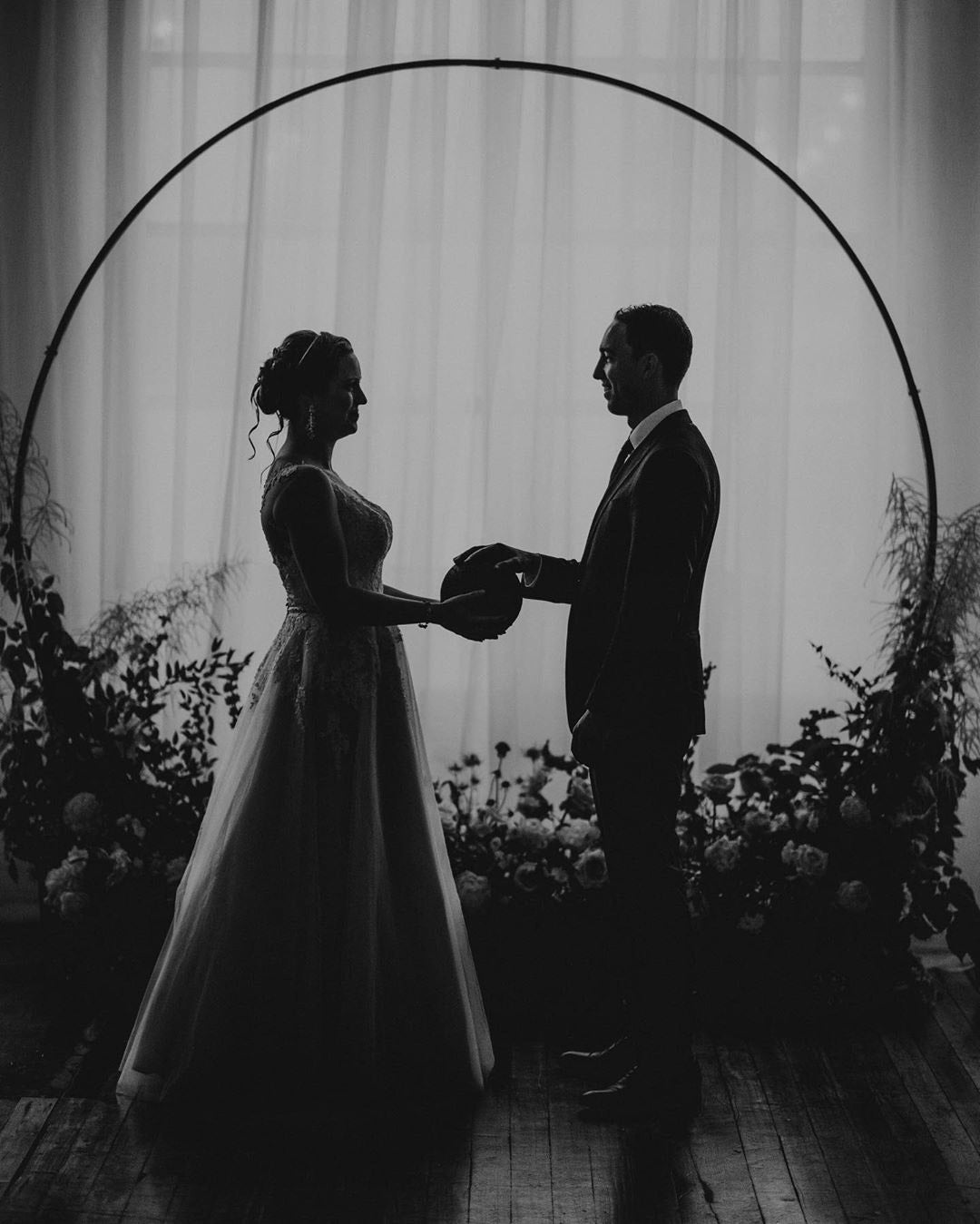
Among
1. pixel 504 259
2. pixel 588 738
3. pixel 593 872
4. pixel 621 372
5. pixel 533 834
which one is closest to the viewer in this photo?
pixel 588 738

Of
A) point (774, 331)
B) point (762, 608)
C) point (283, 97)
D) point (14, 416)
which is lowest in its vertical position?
point (762, 608)

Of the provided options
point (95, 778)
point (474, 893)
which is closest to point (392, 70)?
point (95, 778)

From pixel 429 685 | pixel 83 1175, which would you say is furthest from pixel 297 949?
pixel 429 685

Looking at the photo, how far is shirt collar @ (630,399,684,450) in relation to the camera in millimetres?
2654

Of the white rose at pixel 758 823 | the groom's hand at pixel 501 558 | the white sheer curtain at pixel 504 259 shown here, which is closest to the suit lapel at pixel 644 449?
the groom's hand at pixel 501 558

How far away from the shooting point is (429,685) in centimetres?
393

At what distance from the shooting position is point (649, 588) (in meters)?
2.51

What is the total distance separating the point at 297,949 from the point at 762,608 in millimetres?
1756

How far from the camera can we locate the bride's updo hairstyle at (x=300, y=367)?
9.20 ft

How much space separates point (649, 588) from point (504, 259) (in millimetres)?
1589

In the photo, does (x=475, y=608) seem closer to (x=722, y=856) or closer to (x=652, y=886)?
(x=652, y=886)

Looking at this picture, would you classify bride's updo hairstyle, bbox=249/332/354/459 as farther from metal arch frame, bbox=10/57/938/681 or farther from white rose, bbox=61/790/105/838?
white rose, bbox=61/790/105/838

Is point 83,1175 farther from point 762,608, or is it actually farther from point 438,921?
point 762,608

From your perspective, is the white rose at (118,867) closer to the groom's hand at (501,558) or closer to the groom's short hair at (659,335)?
the groom's hand at (501,558)
